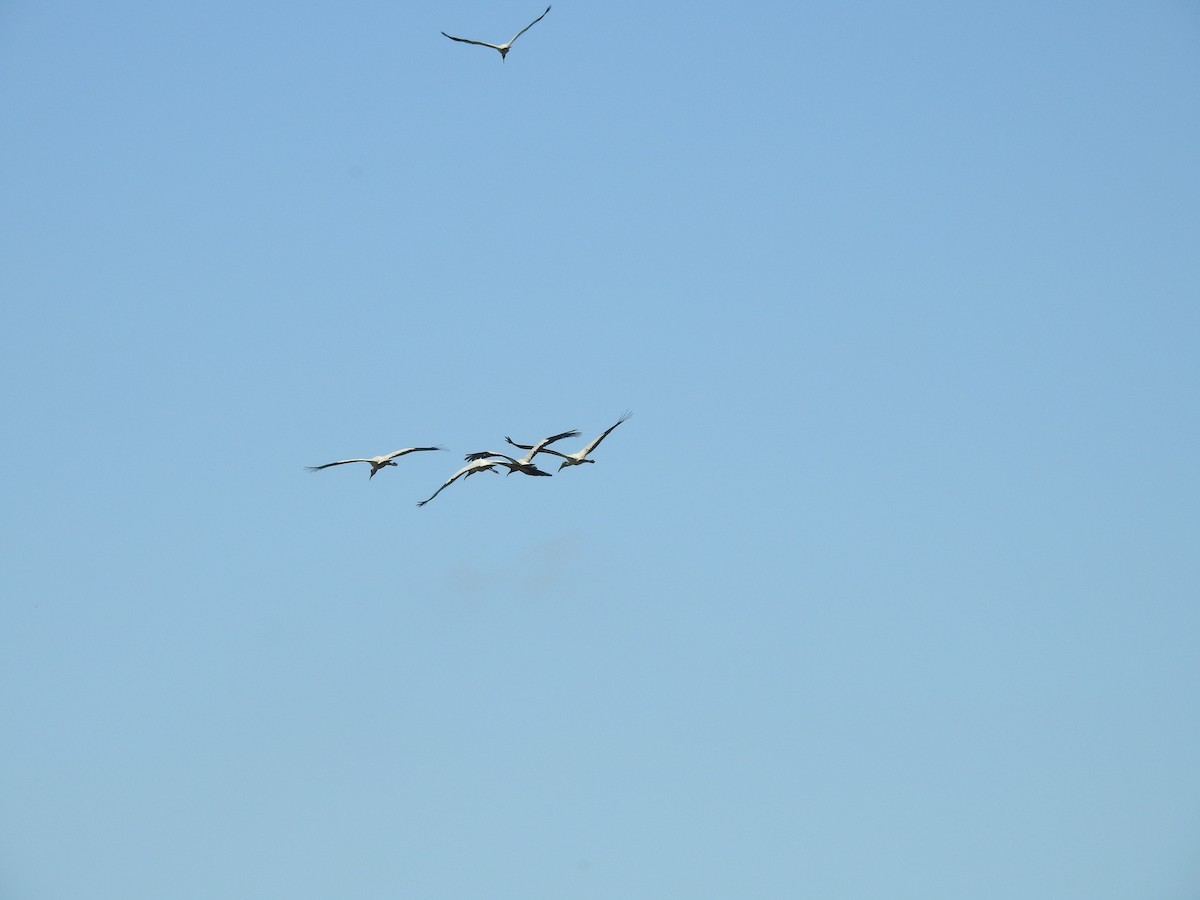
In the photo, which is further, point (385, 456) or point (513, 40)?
point (385, 456)

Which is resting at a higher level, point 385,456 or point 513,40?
point 513,40

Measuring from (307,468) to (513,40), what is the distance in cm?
2753

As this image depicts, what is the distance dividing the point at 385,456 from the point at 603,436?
43.2ft

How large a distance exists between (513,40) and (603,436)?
23204mm

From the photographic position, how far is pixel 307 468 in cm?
11581

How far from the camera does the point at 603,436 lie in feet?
378

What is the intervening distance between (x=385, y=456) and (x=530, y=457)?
28.3ft

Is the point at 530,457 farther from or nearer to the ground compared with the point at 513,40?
nearer to the ground

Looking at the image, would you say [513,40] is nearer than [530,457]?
Yes

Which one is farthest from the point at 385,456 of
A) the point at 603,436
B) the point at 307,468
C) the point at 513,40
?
the point at 513,40

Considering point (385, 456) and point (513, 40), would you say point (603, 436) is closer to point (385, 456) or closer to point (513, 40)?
point (385, 456)

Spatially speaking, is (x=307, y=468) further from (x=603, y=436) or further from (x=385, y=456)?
(x=603, y=436)

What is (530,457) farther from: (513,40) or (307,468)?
(513,40)

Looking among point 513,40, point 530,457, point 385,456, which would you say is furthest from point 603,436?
point 513,40
